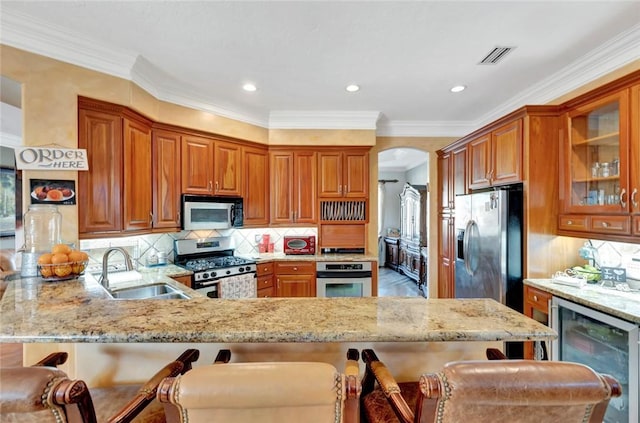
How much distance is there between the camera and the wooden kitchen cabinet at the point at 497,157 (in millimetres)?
2715

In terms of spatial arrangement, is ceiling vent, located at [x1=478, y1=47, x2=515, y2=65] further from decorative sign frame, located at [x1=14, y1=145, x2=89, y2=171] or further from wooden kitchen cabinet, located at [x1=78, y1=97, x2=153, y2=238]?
decorative sign frame, located at [x1=14, y1=145, x2=89, y2=171]

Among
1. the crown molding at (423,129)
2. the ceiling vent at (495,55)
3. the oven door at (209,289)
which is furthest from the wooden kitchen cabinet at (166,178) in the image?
the ceiling vent at (495,55)

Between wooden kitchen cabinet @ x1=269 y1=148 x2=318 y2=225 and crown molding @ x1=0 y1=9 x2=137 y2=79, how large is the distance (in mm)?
1951

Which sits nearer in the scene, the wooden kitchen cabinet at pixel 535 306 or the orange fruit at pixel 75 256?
the orange fruit at pixel 75 256

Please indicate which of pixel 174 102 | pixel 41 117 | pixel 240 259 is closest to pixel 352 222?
pixel 240 259

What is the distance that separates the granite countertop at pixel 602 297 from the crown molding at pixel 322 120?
8.63 ft

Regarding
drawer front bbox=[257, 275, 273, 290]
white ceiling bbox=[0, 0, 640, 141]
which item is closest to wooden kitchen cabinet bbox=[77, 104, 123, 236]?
white ceiling bbox=[0, 0, 640, 141]

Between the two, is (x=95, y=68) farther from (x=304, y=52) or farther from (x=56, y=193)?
(x=304, y=52)

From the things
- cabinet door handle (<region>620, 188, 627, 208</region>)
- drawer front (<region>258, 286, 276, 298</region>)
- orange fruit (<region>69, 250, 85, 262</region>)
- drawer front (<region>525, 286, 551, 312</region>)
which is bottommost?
drawer front (<region>258, 286, 276, 298</region>)

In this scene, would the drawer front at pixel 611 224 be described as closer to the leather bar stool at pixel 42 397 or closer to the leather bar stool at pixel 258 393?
the leather bar stool at pixel 258 393

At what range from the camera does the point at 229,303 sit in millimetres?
1249

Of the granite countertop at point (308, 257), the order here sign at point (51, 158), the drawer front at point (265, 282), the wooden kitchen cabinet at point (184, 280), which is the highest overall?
the order here sign at point (51, 158)

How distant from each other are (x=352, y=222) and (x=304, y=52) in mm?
2313

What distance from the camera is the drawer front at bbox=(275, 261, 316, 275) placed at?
3654 mm
